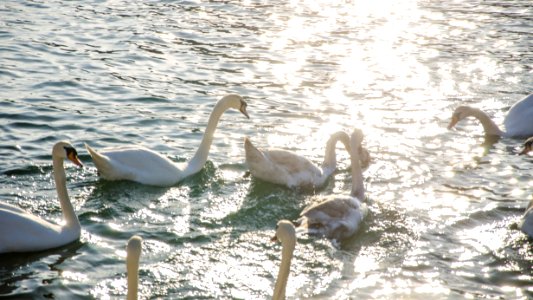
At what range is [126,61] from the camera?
16.3 metres

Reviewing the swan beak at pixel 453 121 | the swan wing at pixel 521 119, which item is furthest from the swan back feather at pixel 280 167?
the swan wing at pixel 521 119

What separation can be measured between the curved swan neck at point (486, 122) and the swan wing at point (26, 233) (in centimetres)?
705

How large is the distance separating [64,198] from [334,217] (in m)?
2.78

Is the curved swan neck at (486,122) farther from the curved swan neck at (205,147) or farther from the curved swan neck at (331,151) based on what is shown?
the curved swan neck at (205,147)

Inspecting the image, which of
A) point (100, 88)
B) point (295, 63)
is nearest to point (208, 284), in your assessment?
point (100, 88)

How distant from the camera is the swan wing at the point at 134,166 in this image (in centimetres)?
1059

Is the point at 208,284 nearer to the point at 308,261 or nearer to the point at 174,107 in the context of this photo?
the point at 308,261

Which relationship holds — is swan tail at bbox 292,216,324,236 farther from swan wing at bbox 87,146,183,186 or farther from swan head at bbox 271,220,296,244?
swan head at bbox 271,220,296,244

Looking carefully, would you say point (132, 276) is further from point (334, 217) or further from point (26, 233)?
point (334, 217)

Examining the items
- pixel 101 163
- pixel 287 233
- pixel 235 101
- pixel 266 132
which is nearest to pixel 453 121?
pixel 266 132

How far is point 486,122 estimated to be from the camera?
1371 centimetres

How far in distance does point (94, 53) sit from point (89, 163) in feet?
17.8

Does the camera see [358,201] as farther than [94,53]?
No

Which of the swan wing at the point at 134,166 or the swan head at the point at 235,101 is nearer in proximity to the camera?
the swan wing at the point at 134,166
